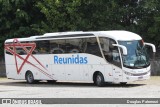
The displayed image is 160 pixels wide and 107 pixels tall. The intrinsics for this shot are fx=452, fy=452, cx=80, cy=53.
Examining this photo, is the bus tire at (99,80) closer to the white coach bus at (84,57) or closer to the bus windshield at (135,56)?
the white coach bus at (84,57)

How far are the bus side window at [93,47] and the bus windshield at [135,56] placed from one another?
158 cm

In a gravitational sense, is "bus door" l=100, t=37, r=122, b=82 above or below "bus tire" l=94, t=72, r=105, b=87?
above

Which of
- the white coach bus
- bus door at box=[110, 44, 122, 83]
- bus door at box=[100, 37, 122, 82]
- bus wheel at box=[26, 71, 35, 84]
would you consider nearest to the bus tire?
the white coach bus

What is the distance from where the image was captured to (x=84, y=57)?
2705 centimetres

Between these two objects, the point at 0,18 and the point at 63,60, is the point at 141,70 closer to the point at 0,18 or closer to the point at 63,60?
the point at 63,60

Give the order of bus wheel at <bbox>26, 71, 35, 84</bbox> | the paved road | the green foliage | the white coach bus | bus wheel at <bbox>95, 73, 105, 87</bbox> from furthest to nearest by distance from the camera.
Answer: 1. the green foliage
2. bus wheel at <bbox>26, 71, 35, 84</bbox>
3. bus wheel at <bbox>95, 73, 105, 87</bbox>
4. the white coach bus
5. the paved road

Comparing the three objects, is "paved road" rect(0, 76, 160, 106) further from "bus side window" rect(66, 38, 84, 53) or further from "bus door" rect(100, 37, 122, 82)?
"bus side window" rect(66, 38, 84, 53)

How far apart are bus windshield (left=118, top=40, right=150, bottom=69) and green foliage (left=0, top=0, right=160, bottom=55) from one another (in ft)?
38.9

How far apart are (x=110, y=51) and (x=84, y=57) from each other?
82.6 inches

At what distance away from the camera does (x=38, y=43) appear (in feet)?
100.0

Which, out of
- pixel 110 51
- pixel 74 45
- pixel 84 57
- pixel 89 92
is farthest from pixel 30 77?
pixel 89 92

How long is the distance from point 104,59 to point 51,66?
5089mm

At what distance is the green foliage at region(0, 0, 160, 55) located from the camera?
3912 cm

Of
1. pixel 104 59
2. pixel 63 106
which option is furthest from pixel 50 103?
pixel 104 59
